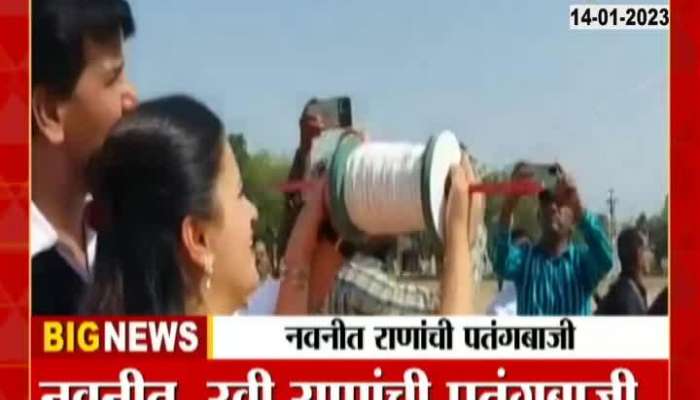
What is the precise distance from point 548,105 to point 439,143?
0.84 feet

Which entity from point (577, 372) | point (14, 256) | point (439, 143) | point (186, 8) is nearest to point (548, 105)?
point (439, 143)

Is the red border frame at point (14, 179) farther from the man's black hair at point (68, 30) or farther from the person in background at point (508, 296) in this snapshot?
the person in background at point (508, 296)

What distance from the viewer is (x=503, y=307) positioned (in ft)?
11.6

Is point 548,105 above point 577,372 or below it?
above

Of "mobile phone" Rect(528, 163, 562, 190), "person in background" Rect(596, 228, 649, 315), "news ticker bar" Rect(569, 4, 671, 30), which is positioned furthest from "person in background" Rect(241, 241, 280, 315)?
"news ticker bar" Rect(569, 4, 671, 30)

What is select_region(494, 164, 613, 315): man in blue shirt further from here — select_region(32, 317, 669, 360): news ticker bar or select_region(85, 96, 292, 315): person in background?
select_region(85, 96, 292, 315): person in background

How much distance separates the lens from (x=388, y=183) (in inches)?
138

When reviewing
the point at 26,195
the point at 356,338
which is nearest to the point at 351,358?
the point at 356,338

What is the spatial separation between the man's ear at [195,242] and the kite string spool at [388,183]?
1.11 feet

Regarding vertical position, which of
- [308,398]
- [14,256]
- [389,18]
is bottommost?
[308,398]

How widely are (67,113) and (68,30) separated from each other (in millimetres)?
182

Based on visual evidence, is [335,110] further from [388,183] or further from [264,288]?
[264,288]

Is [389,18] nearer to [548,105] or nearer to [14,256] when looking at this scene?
[548,105]

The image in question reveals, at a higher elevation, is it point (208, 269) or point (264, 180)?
point (264, 180)
